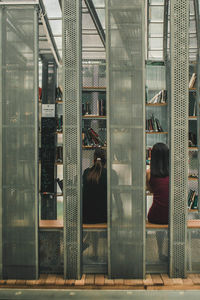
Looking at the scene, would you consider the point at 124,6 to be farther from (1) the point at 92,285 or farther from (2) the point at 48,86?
(1) the point at 92,285

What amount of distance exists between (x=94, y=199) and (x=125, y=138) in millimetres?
869

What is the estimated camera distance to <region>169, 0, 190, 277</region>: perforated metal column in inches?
133

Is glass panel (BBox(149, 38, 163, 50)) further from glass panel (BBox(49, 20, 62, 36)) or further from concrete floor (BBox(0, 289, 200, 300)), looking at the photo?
concrete floor (BBox(0, 289, 200, 300))

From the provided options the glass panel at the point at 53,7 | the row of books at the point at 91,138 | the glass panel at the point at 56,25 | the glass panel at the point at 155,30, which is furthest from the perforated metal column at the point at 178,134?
the glass panel at the point at 56,25

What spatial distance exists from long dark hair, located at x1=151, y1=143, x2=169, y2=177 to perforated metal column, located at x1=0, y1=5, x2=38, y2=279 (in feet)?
4.80

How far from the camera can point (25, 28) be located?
3.45 meters

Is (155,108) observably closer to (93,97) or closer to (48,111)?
(93,97)

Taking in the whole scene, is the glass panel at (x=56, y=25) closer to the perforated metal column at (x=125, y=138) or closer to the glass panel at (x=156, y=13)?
the glass panel at (x=156, y=13)

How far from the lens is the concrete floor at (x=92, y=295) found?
3120mm

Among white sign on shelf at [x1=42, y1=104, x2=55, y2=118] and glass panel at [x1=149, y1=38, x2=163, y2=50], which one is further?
glass panel at [x1=149, y1=38, x2=163, y2=50]

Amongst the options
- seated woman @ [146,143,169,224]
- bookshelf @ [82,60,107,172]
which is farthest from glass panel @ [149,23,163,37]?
seated woman @ [146,143,169,224]

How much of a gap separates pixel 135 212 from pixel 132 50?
190 cm

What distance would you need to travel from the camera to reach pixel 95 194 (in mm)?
3635

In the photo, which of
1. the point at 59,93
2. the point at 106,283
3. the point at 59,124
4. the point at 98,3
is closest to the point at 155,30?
the point at 98,3
